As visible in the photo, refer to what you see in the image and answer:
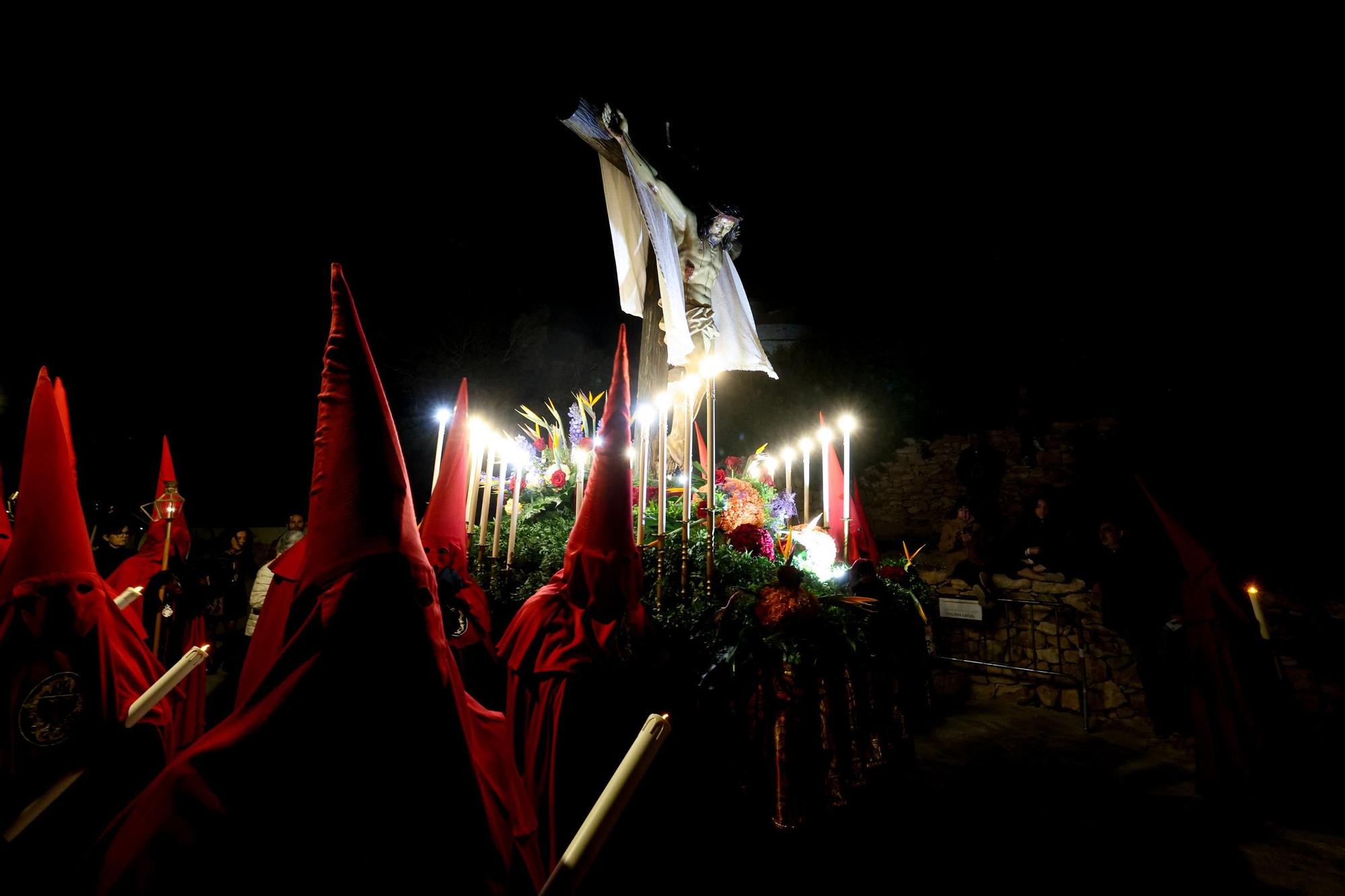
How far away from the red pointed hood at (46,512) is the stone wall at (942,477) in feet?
37.3

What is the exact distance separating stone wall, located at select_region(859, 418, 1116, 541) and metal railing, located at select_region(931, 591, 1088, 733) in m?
2.40

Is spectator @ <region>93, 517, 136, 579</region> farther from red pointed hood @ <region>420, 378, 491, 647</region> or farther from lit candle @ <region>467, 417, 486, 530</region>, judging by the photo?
red pointed hood @ <region>420, 378, 491, 647</region>

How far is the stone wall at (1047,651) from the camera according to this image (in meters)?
6.45

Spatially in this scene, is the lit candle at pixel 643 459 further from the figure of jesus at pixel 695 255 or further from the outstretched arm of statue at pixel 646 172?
the outstretched arm of statue at pixel 646 172

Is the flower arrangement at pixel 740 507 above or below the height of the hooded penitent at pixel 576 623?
above

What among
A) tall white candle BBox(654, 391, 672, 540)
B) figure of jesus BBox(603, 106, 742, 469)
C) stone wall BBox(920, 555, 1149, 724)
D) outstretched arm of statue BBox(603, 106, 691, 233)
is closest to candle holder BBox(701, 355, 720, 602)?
tall white candle BBox(654, 391, 672, 540)

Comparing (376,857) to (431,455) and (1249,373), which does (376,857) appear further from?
(1249,373)

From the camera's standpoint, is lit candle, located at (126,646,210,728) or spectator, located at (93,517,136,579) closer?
lit candle, located at (126,646,210,728)

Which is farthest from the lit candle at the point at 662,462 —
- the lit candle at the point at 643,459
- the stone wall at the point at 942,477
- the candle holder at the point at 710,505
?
the stone wall at the point at 942,477

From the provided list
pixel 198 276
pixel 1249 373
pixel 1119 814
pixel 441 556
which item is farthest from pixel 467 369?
pixel 1249 373

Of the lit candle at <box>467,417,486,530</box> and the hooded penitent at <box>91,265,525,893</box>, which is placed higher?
the lit candle at <box>467,417,486,530</box>

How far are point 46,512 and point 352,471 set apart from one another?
6.38 feet

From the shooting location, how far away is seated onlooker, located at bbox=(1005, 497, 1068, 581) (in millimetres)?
→ 7496

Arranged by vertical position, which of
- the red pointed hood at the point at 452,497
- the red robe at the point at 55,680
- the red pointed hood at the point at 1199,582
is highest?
the red pointed hood at the point at 452,497
